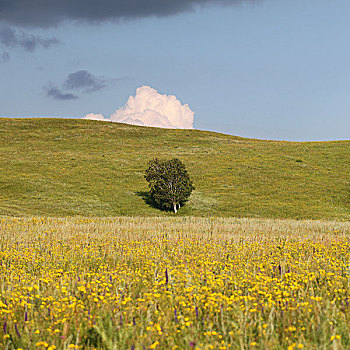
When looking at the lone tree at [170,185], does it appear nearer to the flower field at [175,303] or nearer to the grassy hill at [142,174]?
the grassy hill at [142,174]

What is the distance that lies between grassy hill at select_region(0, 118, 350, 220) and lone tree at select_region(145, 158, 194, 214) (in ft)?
4.28

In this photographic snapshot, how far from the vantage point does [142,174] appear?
48.4 metres

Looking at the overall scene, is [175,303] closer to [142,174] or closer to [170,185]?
[170,185]

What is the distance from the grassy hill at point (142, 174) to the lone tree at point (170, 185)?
1.30 meters

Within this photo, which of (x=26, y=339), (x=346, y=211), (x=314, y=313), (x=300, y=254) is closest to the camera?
(x=26, y=339)

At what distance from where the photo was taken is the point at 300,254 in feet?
28.3

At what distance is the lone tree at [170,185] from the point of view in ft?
120

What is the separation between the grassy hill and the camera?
36.0 m

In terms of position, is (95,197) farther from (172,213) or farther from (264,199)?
(264,199)

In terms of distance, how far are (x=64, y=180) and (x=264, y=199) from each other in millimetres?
23255

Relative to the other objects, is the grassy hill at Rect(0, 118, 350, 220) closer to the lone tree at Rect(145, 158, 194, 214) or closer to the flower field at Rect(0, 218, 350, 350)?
the lone tree at Rect(145, 158, 194, 214)

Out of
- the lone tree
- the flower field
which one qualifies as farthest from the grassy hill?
the flower field

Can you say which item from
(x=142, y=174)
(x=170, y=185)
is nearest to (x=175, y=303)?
(x=170, y=185)

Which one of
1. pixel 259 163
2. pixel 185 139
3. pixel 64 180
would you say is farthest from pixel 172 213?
pixel 185 139
